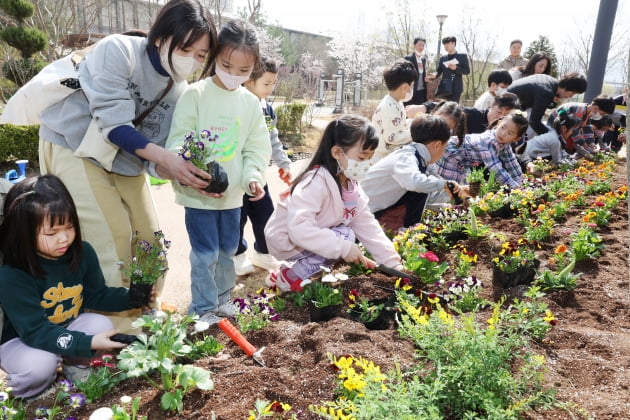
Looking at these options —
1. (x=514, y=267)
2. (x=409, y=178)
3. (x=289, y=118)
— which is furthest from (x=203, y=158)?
(x=289, y=118)

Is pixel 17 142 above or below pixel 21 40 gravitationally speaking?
below

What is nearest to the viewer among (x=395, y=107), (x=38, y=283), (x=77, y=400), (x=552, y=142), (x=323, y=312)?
(x=77, y=400)

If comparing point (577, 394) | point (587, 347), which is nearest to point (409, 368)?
point (577, 394)

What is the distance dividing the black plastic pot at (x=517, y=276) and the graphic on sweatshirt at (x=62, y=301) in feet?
7.36

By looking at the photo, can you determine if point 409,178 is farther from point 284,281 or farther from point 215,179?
point 215,179

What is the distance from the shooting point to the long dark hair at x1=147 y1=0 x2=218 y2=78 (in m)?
2.20

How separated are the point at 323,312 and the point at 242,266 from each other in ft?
5.05

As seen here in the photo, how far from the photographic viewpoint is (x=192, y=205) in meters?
2.55

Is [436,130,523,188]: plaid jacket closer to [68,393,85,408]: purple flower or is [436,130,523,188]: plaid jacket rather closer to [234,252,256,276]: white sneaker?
[234,252,256,276]: white sneaker

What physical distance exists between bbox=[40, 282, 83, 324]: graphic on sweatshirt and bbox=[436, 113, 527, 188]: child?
3.78m

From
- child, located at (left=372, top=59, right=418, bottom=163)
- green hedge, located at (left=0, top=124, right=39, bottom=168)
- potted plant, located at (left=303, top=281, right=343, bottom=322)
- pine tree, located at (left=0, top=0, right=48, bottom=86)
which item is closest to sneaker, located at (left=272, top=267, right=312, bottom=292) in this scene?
potted plant, located at (left=303, top=281, right=343, bottom=322)

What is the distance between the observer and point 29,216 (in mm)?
2000

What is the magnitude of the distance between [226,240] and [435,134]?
2.00 m

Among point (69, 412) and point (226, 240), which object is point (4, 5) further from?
point (69, 412)
